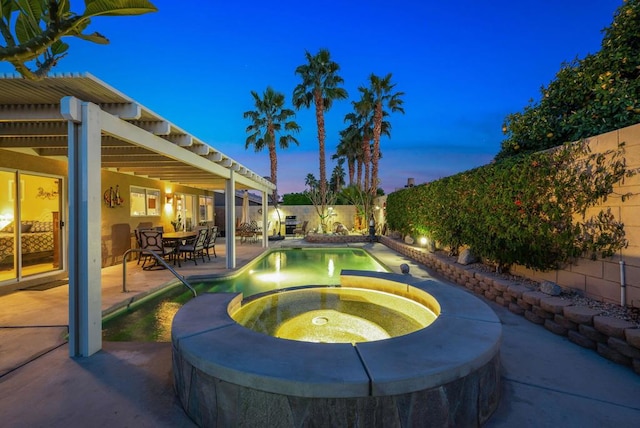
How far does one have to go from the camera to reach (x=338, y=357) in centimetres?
220

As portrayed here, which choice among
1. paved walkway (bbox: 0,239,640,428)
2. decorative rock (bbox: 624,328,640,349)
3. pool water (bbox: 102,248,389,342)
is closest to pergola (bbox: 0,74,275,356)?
paved walkway (bbox: 0,239,640,428)

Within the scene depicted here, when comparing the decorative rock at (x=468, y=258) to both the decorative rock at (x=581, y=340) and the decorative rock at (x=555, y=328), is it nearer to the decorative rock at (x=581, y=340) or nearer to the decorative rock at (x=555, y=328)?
the decorative rock at (x=555, y=328)

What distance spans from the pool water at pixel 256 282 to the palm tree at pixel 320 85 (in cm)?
634

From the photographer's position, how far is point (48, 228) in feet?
28.8

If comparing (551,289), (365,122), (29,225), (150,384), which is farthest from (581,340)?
(365,122)

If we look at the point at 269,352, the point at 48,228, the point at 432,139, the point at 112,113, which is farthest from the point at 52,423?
the point at 432,139

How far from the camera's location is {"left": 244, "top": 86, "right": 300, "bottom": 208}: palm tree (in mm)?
19359

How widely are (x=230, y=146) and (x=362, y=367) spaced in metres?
56.5

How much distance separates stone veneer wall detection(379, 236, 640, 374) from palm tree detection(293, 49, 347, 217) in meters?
12.7

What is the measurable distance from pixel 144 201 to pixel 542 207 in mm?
11213

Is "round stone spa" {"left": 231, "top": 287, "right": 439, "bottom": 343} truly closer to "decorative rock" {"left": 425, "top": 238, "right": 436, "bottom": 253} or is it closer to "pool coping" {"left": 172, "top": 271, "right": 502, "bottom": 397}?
"pool coping" {"left": 172, "top": 271, "right": 502, "bottom": 397}

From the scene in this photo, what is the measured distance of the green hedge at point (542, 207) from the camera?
3.90 m

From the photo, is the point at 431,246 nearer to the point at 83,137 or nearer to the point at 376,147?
the point at 83,137

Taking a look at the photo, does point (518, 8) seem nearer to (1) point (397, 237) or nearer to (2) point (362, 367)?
(1) point (397, 237)
